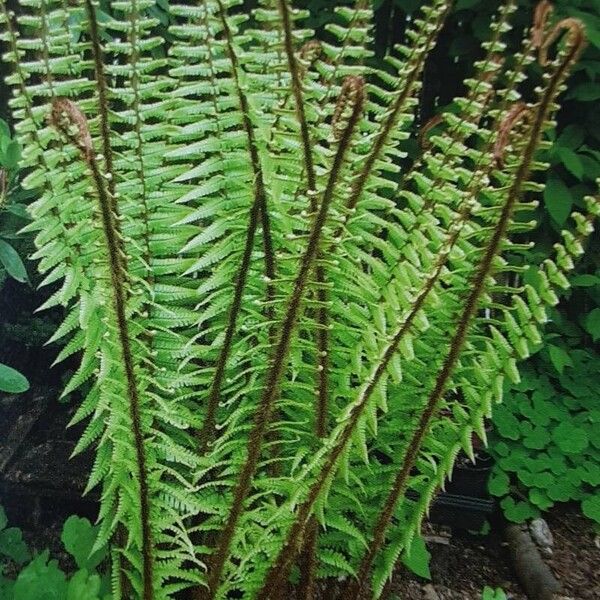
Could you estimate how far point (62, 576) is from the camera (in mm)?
1301

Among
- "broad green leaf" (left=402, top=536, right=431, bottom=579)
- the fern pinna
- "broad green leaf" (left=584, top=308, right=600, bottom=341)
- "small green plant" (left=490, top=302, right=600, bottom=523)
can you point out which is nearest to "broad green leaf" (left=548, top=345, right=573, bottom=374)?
"small green plant" (left=490, top=302, right=600, bottom=523)

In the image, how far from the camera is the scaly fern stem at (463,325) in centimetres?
99

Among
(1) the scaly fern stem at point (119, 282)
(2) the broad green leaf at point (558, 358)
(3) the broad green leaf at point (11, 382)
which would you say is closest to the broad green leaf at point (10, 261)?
(3) the broad green leaf at point (11, 382)

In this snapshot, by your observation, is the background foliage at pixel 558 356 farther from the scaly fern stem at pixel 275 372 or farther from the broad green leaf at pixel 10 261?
the broad green leaf at pixel 10 261

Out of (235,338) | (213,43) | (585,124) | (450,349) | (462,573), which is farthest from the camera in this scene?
(585,124)

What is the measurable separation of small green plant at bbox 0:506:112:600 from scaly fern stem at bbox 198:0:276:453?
0.94ft

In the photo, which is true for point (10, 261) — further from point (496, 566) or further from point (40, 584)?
point (496, 566)

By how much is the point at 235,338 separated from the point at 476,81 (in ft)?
2.02

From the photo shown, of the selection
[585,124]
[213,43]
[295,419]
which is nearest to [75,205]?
[213,43]

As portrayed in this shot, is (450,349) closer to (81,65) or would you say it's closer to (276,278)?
(276,278)

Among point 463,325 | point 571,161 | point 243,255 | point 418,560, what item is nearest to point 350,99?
point 243,255

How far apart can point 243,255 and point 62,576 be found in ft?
2.12

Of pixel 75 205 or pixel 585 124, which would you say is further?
pixel 585 124

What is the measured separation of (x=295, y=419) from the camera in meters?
1.39
